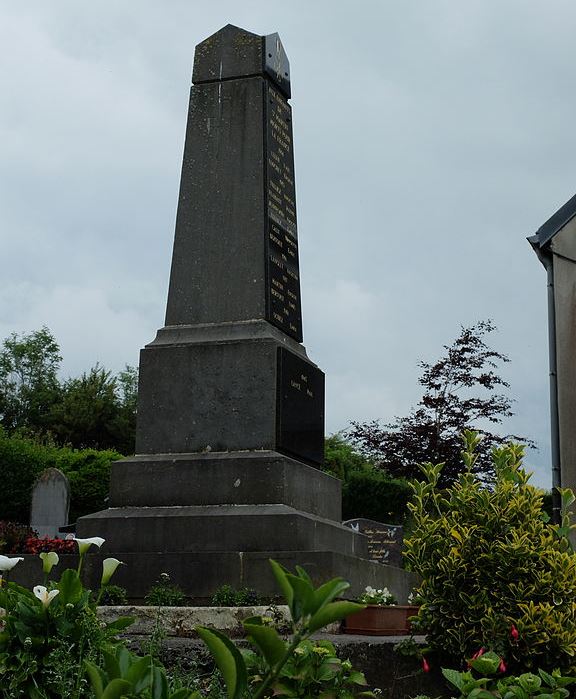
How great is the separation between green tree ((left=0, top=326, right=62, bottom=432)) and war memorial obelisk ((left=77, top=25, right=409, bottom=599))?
34.8 meters

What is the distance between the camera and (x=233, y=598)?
5.46m

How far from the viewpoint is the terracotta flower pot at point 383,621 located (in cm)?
570

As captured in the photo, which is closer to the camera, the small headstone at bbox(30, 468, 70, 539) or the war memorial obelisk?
the war memorial obelisk

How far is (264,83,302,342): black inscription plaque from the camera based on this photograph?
7074mm

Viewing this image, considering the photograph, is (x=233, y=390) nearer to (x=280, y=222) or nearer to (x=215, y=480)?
(x=215, y=480)

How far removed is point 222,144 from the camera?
7418 mm

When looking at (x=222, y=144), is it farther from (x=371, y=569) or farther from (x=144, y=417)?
(x=371, y=569)

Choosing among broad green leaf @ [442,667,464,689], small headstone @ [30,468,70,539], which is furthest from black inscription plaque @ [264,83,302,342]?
small headstone @ [30,468,70,539]

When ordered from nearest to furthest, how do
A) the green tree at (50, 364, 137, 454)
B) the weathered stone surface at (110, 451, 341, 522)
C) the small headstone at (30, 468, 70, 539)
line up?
1. the weathered stone surface at (110, 451, 341, 522)
2. the small headstone at (30, 468, 70, 539)
3. the green tree at (50, 364, 137, 454)

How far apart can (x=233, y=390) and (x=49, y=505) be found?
14654 millimetres

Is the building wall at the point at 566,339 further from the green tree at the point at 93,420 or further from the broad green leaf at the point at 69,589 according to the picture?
the green tree at the point at 93,420

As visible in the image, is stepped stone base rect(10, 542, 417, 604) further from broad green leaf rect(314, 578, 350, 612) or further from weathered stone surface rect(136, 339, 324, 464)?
broad green leaf rect(314, 578, 350, 612)

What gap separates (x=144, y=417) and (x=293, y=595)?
16.7ft

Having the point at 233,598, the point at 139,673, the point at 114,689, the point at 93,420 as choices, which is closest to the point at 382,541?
the point at 233,598
